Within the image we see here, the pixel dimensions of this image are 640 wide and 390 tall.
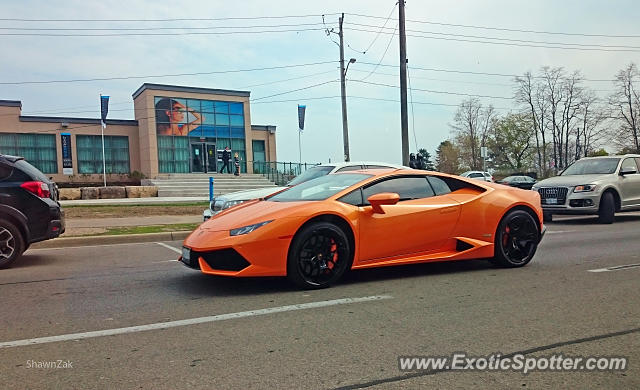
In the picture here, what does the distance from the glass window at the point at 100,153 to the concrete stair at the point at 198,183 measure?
13.6ft

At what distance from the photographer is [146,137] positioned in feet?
117

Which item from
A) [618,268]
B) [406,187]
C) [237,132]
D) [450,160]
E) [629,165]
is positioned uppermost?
[237,132]

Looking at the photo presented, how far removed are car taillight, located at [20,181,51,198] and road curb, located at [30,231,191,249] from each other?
2658mm

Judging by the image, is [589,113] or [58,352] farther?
[589,113]

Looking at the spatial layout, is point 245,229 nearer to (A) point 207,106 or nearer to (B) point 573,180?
(B) point 573,180

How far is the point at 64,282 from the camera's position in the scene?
6.23m

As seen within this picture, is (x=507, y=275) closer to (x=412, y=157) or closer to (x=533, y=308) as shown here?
(x=533, y=308)

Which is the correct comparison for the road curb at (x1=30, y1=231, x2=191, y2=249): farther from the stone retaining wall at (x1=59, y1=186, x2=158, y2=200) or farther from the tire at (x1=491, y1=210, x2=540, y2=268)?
the stone retaining wall at (x1=59, y1=186, x2=158, y2=200)

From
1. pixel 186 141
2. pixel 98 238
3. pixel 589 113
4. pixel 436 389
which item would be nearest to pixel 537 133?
pixel 589 113

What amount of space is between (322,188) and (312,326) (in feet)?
7.45

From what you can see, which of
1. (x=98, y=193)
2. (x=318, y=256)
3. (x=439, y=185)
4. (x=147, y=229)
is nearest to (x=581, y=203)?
(x=439, y=185)

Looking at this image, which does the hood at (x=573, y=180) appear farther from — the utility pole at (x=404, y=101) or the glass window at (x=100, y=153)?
the glass window at (x=100, y=153)

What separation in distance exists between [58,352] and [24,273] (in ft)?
13.1

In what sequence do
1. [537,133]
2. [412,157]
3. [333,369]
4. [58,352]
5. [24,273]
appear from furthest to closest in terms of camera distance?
[537,133]
[412,157]
[24,273]
[58,352]
[333,369]
